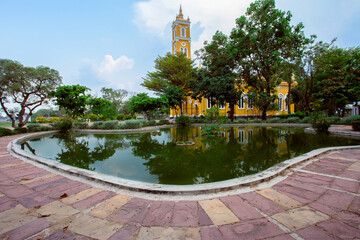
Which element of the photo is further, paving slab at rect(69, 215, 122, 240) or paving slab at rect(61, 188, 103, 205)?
paving slab at rect(61, 188, 103, 205)

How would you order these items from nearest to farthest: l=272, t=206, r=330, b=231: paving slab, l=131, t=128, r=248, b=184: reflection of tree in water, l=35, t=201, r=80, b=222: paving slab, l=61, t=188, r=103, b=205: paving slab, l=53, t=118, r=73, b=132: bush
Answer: l=272, t=206, r=330, b=231: paving slab, l=35, t=201, r=80, b=222: paving slab, l=61, t=188, r=103, b=205: paving slab, l=131, t=128, r=248, b=184: reflection of tree in water, l=53, t=118, r=73, b=132: bush

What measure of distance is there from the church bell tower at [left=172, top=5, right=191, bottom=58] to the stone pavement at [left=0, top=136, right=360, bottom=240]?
32.2 m

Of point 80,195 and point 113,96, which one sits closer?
point 80,195

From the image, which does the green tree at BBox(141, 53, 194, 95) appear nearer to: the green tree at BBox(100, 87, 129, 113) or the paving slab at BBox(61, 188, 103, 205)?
the green tree at BBox(100, 87, 129, 113)

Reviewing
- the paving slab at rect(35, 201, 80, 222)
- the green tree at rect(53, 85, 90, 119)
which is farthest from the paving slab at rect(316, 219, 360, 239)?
the green tree at rect(53, 85, 90, 119)

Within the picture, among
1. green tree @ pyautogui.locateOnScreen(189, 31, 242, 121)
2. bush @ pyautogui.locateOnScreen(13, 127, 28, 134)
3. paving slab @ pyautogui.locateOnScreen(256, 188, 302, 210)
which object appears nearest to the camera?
paving slab @ pyautogui.locateOnScreen(256, 188, 302, 210)

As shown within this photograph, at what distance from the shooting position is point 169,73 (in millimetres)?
24406

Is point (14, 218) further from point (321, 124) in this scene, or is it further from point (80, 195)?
point (321, 124)

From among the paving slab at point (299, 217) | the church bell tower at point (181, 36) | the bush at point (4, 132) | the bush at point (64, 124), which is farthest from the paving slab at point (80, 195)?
the church bell tower at point (181, 36)

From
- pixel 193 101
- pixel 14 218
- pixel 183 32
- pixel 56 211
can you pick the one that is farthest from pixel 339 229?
pixel 183 32

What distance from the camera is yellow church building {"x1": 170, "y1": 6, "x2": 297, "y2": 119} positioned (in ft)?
96.0

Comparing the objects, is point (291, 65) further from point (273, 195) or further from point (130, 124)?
point (273, 195)

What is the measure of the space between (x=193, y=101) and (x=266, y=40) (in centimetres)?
1512

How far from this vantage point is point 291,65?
58.2 feet
